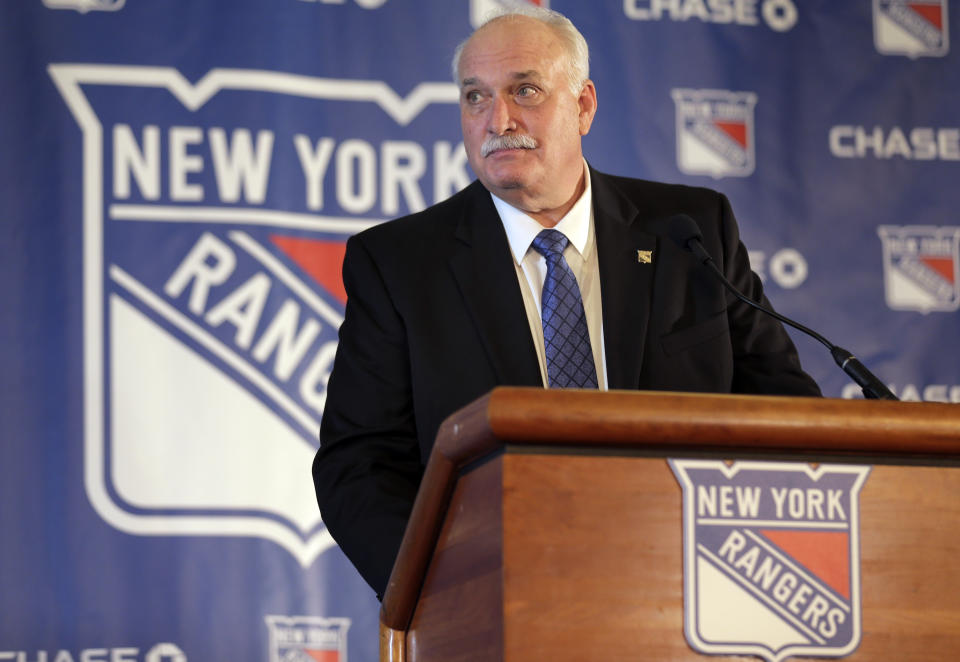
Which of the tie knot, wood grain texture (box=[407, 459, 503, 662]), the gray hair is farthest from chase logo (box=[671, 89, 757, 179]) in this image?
wood grain texture (box=[407, 459, 503, 662])

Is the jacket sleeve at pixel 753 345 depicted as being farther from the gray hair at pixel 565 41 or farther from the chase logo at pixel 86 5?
the chase logo at pixel 86 5

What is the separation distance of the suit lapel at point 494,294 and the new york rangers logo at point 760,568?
88cm

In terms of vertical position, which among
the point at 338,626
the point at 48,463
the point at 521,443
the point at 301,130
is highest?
the point at 301,130

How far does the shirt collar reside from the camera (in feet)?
7.42

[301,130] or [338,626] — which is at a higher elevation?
[301,130]

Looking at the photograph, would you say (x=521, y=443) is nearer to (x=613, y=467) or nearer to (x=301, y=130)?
(x=613, y=467)

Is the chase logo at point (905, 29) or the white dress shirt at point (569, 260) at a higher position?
the chase logo at point (905, 29)

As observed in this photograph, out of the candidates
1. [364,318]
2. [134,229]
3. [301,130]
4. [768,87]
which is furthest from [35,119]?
[768,87]

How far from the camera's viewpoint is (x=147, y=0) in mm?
3186

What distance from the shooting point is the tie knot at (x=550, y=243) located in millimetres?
2223

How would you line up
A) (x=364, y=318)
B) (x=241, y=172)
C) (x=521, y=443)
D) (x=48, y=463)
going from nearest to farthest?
(x=521, y=443) < (x=364, y=318) < (x=48, y=463) < (x=241, y=172)

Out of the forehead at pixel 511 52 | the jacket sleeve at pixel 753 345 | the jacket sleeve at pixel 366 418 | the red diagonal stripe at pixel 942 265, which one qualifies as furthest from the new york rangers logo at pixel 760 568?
the red diagonal stripe at pixel 942 265

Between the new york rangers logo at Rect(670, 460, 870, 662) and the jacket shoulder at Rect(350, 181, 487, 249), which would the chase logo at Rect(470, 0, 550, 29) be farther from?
the new york rangers logo at Rect(670, 460, 870, 662)

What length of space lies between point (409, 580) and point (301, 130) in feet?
6.61
